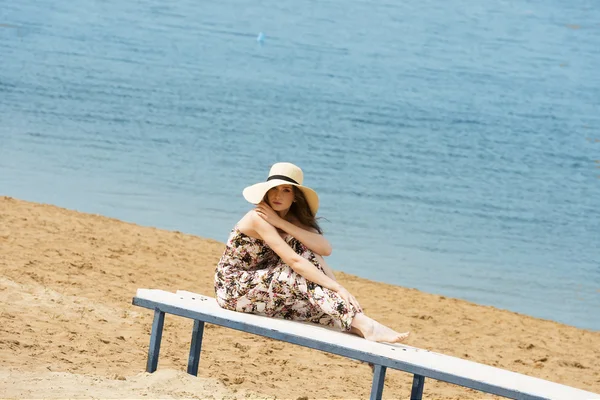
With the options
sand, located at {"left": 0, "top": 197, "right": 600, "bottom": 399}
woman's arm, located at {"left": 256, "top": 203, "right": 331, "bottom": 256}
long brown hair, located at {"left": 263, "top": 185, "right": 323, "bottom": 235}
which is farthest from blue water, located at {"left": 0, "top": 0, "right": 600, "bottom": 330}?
woman's arm, located at {"left": 256, "top": 203, "right": 331, "bottom": 256}

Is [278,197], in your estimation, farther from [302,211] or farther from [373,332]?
[373,332]

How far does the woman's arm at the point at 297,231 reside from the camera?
5160 mm

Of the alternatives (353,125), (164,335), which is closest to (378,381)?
(164,335)

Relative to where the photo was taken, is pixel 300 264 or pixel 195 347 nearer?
pixel 300 264

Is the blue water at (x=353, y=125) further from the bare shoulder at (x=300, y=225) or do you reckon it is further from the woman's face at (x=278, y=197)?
the woman's face at (x=278, y=197)

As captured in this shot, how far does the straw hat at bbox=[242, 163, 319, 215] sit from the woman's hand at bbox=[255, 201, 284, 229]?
50 mm

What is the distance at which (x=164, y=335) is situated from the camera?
680cm

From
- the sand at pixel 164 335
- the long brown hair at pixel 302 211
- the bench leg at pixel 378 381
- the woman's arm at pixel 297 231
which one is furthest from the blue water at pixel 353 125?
the bench leg at pixel 378 381

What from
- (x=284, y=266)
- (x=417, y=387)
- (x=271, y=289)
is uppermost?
(x=284, y=266)

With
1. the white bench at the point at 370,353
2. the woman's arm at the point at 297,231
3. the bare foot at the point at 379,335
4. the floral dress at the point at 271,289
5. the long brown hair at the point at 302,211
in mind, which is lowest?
the white bench at the point at 370,353

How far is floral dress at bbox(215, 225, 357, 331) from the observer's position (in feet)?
16.7

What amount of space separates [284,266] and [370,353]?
75cm

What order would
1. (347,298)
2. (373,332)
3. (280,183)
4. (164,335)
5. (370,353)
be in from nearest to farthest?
(370,353), (373,332), (347,298), (280,183), (164,335)

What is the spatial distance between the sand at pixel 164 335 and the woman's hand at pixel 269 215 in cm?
87
